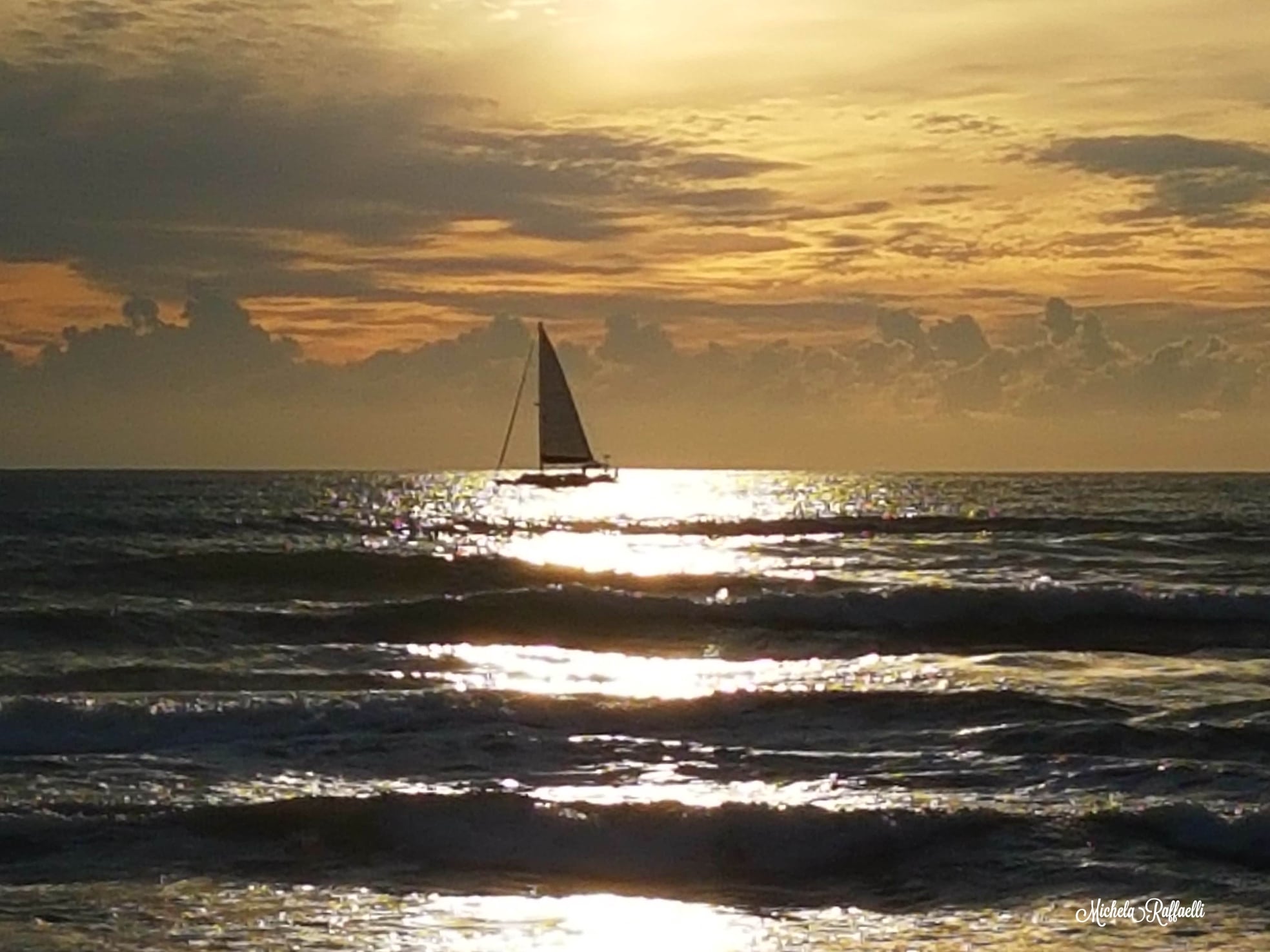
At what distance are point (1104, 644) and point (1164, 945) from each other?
2015 centimetres

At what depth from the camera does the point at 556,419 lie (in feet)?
282

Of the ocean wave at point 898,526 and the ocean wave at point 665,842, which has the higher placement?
the ocean wave at point 665,842

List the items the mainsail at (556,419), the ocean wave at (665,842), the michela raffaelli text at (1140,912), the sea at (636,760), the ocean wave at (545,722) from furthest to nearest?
the mainsail at (556,419)
the ocean wave at (545,722)
the ocean wave at (665,842)
the sea at (636,760)
the michela raffaelli text at (1140,912)

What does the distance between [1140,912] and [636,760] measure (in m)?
6.72

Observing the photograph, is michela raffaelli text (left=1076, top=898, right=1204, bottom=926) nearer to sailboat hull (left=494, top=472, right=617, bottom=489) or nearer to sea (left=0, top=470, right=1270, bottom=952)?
sea (left=0, top=470, right=1270, bottom=952)

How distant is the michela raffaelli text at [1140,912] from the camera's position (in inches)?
490

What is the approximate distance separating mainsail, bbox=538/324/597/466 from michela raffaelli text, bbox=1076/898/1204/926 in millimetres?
69428

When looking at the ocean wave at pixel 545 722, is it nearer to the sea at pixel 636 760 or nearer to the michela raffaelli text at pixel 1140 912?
the sea at pixel 636 760

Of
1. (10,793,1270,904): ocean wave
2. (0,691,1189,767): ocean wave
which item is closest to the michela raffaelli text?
(10,793,1270,904): ocean wave

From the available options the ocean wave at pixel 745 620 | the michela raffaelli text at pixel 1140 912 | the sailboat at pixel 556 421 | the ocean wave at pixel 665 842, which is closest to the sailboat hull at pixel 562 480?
the sailboat at pixel 556 421

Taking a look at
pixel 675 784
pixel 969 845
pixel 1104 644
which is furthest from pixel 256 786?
pixel 1104 644

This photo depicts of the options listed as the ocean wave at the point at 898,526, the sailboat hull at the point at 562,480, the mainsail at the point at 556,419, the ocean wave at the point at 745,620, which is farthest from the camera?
the sailboat hull at the point at 562,480

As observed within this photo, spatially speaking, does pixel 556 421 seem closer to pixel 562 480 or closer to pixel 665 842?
pixel 562 480

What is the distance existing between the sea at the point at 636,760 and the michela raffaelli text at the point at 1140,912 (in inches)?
1.5
